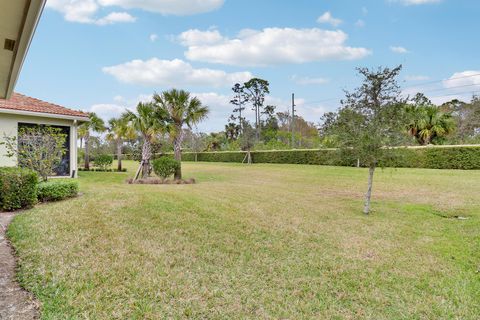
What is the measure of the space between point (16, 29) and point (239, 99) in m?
42.8

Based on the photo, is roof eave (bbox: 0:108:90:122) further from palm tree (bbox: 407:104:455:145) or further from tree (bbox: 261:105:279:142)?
tree (bbox: 261:105:279:142)

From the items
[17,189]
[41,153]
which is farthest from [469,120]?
[17,189]

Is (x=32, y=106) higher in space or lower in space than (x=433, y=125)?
lower

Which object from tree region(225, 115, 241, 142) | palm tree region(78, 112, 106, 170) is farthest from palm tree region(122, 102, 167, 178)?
tree region(225, 115, 241, 142)

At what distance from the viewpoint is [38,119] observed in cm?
1314

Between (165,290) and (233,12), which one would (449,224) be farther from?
(233,12)

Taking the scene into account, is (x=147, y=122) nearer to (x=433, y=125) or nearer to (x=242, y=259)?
(x=242, y=259)

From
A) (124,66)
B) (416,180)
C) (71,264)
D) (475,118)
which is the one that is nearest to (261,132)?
(475,118)

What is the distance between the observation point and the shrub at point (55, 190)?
8109mm

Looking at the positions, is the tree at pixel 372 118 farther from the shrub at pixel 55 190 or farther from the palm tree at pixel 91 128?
the palm tree at pixel 91 128

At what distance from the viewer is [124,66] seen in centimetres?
1769

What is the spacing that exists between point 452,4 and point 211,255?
15773mm

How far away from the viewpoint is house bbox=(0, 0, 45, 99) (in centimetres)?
311

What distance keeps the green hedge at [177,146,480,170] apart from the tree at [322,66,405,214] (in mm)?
314
